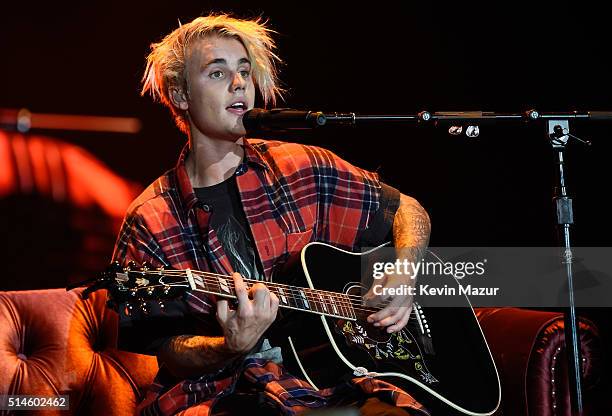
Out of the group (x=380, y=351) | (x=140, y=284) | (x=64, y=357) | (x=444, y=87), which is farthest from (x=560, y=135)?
(x=64, y=357)

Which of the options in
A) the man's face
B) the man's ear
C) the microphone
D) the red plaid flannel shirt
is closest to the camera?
the microphone

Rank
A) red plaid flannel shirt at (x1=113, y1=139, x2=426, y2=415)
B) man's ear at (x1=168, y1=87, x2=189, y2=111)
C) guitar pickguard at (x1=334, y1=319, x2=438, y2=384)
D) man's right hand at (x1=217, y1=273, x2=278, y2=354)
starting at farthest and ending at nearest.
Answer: man's ear at (x1=168, y1=87, x2=189, y2=111) → guitar pickguard at (x1=334, y1=319, x2=438, y2=384) → red plaid flannel shirt at (x1=113, y1=139, x2=426, y2=415) → man's right hand at (x1=217, y1=273, x2=278, y2=354)

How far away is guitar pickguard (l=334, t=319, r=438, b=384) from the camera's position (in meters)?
2.47

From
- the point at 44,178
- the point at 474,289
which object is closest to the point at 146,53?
the point at 44,178

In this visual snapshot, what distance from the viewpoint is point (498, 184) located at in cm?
382

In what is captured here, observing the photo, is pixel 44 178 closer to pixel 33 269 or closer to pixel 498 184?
pixel 33 269

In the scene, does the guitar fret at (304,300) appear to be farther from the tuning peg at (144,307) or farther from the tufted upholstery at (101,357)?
the tufted upholstery at (101,357)

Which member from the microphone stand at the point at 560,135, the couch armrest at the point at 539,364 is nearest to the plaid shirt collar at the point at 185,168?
the microphone stand at the point at 560,135

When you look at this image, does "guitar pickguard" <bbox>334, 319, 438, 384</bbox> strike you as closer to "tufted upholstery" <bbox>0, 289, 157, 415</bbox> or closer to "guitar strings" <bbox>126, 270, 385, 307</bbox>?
"guitar strings" <bbox>126, 270, 385, 307</bbox>

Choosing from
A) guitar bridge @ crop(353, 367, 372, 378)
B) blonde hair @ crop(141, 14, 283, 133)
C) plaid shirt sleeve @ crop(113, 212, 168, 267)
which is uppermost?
blonde hair @ crop(141, 14, 283, 133)

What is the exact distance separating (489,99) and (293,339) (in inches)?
73.6

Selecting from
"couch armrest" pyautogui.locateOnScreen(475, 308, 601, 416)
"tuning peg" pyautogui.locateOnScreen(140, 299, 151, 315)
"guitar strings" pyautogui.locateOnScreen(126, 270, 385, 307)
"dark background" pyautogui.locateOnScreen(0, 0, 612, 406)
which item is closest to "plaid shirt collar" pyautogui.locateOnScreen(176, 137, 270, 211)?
"guitar strings" pyautogui.locateOnScreen(126, 270, 385, 307)

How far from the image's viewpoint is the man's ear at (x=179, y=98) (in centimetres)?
288

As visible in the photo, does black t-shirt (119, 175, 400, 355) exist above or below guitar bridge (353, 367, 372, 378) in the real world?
above
